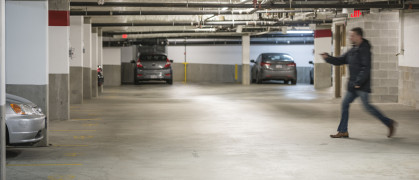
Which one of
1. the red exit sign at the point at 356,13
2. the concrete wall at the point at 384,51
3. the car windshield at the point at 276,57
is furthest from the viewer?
the car windshield at the point at 276,57

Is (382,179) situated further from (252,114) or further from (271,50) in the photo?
(271,50)

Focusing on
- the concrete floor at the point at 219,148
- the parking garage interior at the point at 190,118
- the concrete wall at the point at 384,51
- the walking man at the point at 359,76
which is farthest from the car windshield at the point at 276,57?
the walking man at the point at 359,76

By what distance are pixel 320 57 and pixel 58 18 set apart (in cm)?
1643

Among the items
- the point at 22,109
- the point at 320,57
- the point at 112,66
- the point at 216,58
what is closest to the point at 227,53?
the point at 216,58

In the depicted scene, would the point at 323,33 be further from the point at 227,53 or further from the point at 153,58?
the point at 227,53

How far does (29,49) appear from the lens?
29.3 feet

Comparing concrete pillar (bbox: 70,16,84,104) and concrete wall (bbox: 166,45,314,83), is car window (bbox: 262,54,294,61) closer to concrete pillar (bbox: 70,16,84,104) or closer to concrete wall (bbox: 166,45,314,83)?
concrete wall (bbox: 166,45,314,83)

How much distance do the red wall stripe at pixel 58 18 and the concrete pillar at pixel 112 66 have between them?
18555 mm

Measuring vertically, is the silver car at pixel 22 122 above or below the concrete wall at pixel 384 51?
below

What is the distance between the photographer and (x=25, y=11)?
888 centimetres

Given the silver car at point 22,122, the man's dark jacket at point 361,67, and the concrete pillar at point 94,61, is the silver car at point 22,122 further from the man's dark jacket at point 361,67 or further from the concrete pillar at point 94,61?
the concrete pillar at point 94,61

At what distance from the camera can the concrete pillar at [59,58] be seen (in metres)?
12.2

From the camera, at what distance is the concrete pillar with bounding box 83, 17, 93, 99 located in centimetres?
1924

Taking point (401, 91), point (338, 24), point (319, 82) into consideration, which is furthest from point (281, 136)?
point (319, 82)
